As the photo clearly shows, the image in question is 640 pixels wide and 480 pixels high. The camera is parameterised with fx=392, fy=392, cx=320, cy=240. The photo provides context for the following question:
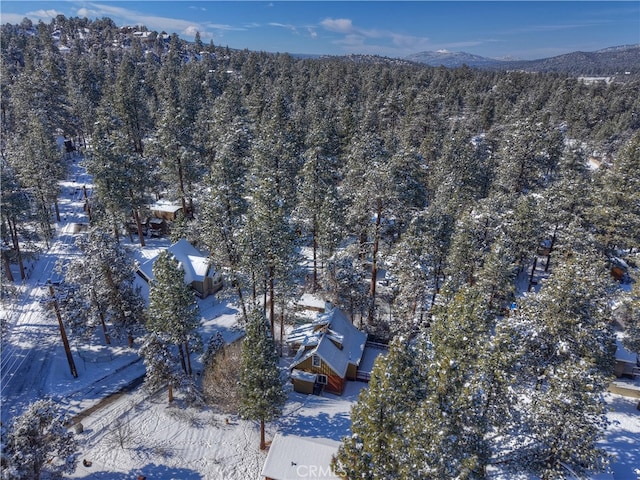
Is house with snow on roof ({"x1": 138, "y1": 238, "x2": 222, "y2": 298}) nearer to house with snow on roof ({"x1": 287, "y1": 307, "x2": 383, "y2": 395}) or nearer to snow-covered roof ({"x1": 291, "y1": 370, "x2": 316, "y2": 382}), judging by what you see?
house with snow on roof ({"x1": 287, "y1": 307, "x2": 383, "y2": 395})

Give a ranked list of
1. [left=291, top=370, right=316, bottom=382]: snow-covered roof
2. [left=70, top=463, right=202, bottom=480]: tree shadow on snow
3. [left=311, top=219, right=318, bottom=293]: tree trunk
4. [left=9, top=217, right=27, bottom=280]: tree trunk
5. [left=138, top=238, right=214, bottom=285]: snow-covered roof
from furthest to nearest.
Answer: [left=138, top=238, right=214, bottom=285]: snow-covered roof
[left=311, top=219, right=318, bottom=293]: tree trunk
[left=9, top=217, right=27, bottom=280]: tree trunk
[left=291, top=370, right=316, bottom=382]: snow-covered roof
[left=70, top=463, right=202, bottom=480]: tree shadow on snow

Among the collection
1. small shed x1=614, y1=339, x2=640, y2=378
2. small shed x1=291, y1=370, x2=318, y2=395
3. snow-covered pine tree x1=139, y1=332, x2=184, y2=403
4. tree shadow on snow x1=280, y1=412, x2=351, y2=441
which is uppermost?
snow-covered pine tree x1=139, y1=332, x2=184, y2=403

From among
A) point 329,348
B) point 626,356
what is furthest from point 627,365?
point 329,348

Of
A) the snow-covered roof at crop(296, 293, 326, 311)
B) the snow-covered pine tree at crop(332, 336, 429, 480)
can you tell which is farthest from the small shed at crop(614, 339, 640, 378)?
the snow-covered roof at crop(296, 293, 326, 311)

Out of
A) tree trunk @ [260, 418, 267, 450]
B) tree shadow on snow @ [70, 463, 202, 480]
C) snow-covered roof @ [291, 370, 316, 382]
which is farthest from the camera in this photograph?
snow-covered roof @ [291, 370, 316, 382]

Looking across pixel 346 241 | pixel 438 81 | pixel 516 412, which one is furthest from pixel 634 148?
pixel 438 81

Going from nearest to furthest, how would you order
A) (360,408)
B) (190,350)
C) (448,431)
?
(448,431) → (360,408) → (190,350)

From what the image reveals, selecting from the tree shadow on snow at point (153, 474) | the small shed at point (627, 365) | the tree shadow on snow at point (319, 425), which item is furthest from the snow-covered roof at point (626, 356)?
the tree shadow on snow at point (153, 474)

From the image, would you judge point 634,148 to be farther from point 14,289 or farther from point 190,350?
point 14,289
